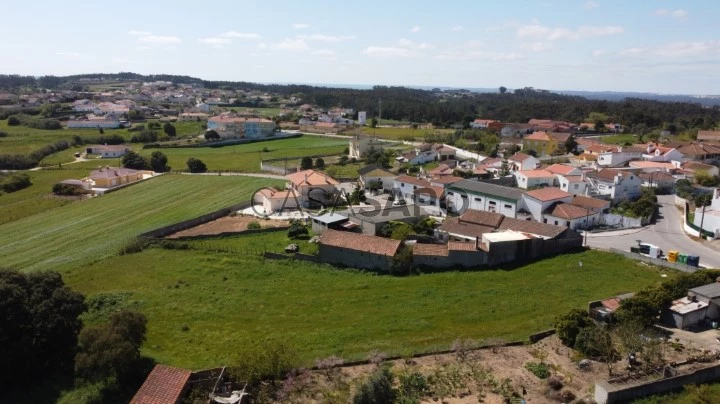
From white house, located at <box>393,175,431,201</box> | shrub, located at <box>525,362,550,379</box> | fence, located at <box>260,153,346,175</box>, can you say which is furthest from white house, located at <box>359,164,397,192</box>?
shrub, located at <box>525,362,550,379</box>

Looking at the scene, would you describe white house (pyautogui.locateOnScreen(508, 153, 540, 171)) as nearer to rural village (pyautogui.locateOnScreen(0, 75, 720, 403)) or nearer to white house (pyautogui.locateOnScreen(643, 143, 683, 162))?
rural village (pyautogui.locateOnScreen(0, 75, 720, 403))

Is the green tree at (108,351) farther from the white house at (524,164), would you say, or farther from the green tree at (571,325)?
the white house at (524,164)

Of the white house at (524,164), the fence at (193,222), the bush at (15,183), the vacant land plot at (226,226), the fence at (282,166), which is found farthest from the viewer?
the fence at (282,166)

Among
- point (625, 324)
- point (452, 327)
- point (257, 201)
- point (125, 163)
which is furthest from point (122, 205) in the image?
point (625, 324)

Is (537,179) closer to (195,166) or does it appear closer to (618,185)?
(618,185)

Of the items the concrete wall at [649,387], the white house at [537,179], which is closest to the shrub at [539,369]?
the concrete wall at [649,387]
